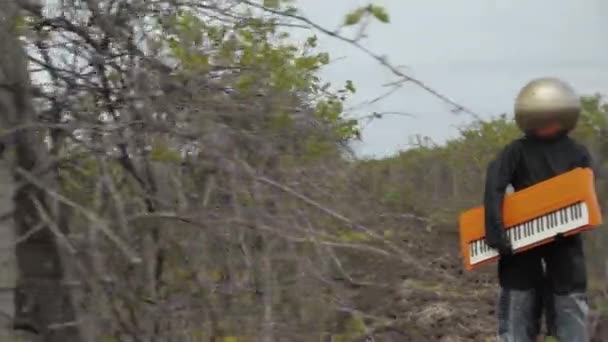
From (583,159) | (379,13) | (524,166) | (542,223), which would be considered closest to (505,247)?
(542,223)

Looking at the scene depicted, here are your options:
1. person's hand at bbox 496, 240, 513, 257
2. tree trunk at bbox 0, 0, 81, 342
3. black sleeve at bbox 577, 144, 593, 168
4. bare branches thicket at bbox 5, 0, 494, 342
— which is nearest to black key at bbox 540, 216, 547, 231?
person's hand at bbox 496, 240, 513, 257

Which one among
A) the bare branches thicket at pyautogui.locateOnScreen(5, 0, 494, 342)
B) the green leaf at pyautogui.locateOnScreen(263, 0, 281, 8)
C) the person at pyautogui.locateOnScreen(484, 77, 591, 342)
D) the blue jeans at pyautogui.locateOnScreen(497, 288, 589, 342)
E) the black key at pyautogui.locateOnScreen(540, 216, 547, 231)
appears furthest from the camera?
the blue jeans at pyautogui.locateOnScreen(497, 288, 589, 342)

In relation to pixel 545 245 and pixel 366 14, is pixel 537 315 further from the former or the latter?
pixel 366 14

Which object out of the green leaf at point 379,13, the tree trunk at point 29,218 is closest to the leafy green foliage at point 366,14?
the green leaf at point 379,13

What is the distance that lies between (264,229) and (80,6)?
92 cm

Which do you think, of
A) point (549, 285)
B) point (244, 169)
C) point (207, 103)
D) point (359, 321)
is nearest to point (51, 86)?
point (207, 103)

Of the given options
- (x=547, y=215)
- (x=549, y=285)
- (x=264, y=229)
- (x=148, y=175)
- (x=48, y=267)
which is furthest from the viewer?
(x=549, y=285)

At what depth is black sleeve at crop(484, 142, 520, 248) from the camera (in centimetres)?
534

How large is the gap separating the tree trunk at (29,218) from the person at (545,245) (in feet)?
8.31

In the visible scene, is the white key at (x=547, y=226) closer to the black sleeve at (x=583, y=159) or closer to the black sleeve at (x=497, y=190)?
the black sleeve at (x=497, y=190)

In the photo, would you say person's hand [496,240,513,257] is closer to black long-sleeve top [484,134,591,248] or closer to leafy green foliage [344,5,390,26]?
black long-sleeve top [484,134,591,248]

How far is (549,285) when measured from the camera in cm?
554

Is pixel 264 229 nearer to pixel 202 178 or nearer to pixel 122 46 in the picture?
pixel 202 178

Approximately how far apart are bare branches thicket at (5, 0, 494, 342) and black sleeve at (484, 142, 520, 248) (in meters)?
2.25
